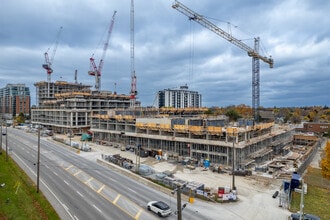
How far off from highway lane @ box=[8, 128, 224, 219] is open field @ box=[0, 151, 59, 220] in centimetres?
141

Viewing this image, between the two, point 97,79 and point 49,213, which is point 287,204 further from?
point 97,79

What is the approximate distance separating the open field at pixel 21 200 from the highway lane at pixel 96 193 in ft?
4.62

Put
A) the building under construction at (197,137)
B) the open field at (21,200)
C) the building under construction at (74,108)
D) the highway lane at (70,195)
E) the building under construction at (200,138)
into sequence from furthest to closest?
the building under construction at (74,108), the building under construction at (197,137), the building under construction at (200,138), the highway lane at (70,195), the open field at (21,200)

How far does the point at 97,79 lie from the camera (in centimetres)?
16925

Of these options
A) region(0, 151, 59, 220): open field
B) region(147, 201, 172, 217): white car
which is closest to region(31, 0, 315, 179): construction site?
region(147, 201, 172, 217): white car

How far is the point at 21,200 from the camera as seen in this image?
1250 inches

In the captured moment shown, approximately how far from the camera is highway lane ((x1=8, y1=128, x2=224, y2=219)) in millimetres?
29459

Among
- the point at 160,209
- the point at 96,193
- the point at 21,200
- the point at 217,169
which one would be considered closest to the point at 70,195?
the point at 96,193

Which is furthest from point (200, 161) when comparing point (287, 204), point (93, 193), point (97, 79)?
point (97, 79)

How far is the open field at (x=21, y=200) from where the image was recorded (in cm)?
2750

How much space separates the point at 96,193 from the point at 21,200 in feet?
32.7

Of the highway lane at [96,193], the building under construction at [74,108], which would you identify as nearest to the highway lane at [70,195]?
the highway lane at [96,193]

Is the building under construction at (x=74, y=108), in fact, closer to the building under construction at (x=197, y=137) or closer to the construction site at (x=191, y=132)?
the construction site at (x=191, y=132)

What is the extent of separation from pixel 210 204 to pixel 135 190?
12.3 meters
